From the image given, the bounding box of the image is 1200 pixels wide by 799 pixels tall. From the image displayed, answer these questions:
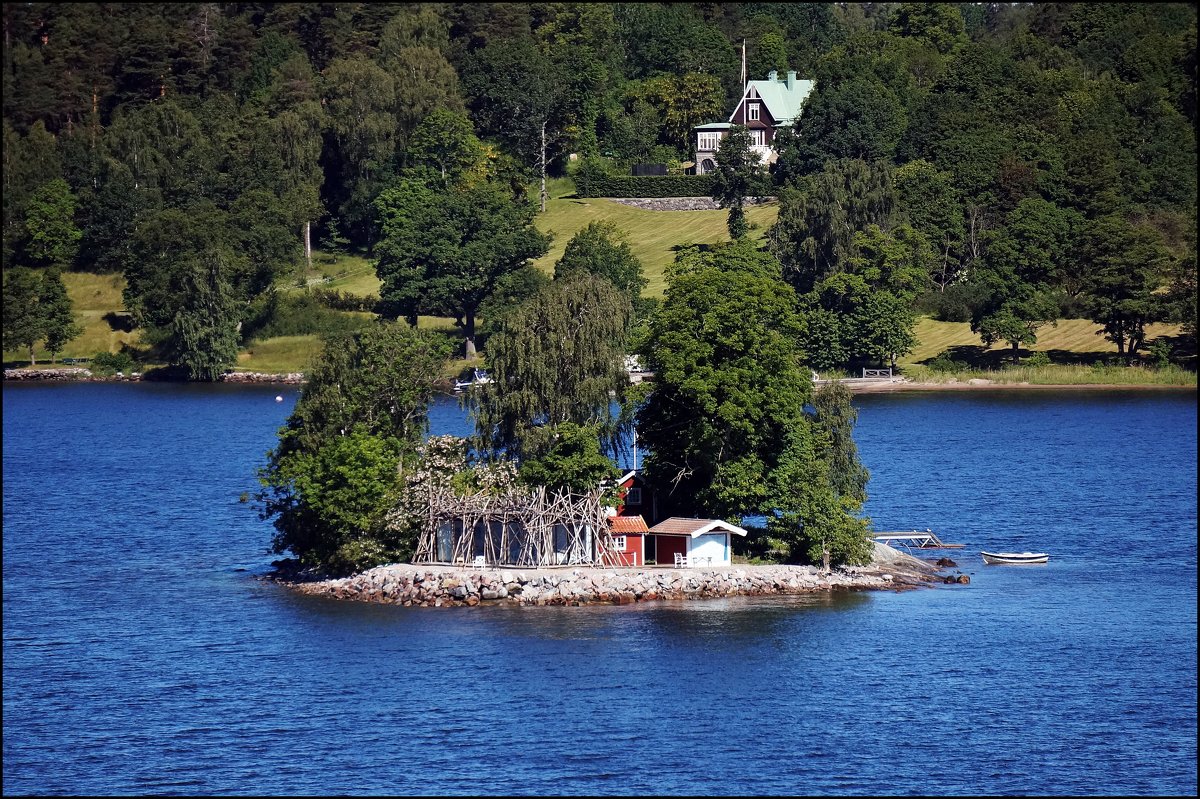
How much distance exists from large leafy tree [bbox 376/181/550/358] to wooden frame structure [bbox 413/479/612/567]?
84.4m

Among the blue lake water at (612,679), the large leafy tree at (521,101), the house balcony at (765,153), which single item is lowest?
the blue lake water at (612,679)

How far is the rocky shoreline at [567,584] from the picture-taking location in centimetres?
6925

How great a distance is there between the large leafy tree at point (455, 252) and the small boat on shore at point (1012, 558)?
82.4 meters

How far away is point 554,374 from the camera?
75.2 meters

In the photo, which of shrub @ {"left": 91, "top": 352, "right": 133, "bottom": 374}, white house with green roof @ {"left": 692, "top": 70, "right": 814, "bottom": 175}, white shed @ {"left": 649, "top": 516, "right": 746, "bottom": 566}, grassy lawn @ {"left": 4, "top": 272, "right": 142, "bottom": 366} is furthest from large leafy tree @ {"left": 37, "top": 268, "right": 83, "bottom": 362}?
white shed @ {"left": 649, "top": 516, "right": 746, "bottom": 566}

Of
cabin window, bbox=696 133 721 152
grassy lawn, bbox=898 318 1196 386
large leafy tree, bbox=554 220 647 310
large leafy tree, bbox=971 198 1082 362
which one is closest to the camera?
grassy lawn, bbox=898 318 1196 386

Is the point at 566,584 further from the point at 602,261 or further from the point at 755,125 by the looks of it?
the point at 755,125

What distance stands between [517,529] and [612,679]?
1203 centimetres

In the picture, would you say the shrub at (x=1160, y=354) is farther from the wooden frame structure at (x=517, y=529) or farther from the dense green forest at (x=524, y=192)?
the wooden frame structure at (x=517, y=529)

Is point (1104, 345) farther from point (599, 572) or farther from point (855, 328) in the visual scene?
point (599, 572)

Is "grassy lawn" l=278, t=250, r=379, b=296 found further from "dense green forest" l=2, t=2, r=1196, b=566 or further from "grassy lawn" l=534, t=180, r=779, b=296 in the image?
"grassy lawn" l=534, t=180, r=779, b=296

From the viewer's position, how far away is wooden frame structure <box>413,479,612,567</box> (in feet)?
229

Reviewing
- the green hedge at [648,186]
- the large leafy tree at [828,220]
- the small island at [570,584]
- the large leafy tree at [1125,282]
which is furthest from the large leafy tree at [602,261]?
the small island at [570,584]

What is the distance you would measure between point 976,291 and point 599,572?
Result: 8986 cm
